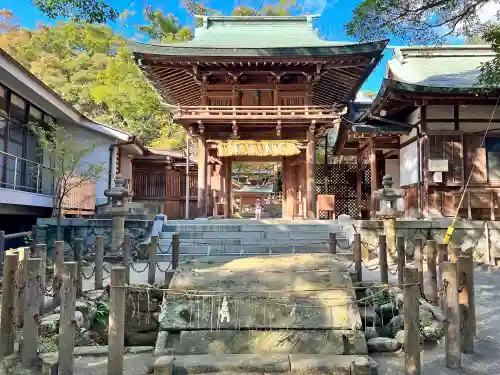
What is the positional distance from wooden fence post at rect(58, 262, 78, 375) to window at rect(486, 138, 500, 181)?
13278mm

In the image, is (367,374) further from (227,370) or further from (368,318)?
(368,318)

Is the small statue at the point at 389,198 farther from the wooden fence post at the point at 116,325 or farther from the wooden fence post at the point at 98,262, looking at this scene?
the wooden fence post at the point at 116,325

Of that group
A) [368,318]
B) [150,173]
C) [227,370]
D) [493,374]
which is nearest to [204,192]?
[150,173]

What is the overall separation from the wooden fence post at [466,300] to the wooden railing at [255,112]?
407 inches

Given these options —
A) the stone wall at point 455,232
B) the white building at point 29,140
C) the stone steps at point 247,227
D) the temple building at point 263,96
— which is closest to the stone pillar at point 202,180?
the temple building at point 263,96

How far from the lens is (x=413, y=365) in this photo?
423 cm

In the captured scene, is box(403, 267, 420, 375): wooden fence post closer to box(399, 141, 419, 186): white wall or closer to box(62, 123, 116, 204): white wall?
box(399, 141, 419, 186): white wall

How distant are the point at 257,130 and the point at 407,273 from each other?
485 inches

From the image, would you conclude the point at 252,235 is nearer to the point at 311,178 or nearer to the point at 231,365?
the point at 311,178

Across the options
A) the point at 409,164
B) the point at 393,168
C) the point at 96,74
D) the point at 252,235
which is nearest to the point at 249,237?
the point at 252,235

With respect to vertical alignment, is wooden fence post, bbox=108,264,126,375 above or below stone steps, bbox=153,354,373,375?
above

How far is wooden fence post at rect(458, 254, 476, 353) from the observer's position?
16.1 ft

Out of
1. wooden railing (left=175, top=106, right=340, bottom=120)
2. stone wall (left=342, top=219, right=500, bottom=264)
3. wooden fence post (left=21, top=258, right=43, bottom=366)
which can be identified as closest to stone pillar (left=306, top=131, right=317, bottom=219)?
wooden railing (left=175, top=106, right=340, bottom=120)

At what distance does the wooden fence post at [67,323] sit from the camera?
4.20 meters
